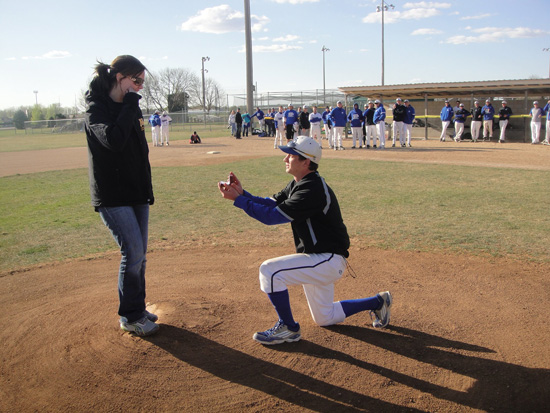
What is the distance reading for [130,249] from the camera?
12.7ft

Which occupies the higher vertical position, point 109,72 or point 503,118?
point 503,118

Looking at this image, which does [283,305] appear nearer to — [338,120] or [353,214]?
[353,214]

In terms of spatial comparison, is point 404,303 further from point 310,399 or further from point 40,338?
point 40,338

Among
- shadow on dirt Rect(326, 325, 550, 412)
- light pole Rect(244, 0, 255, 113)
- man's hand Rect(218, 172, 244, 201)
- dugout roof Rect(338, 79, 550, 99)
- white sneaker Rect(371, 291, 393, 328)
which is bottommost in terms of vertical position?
shadow on dirt Rect(326, 325, 550, 412)

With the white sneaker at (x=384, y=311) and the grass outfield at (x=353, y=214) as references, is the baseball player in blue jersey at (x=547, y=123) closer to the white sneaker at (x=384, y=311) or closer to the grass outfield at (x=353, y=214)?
the grass outfield at (x=353, y=214)

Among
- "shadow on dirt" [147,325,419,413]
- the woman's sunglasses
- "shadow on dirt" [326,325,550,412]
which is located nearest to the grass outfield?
"shadow on dirt" [326,325,550,412]

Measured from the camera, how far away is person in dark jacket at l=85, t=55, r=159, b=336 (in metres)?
3.61

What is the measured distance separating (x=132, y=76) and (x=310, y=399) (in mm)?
2841

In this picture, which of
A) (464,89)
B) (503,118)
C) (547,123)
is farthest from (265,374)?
(464,89)

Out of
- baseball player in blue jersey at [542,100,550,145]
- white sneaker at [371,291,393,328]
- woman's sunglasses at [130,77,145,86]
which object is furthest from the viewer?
baseball player in blue jersey at [542,100,550,145]

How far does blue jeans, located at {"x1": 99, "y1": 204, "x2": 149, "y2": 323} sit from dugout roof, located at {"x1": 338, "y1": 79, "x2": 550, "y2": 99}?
24.4 meters

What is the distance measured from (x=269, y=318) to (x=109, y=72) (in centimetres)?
261

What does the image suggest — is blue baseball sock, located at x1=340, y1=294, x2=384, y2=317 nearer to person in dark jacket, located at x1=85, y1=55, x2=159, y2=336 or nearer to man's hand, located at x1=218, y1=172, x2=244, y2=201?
man's hand, located at x1=218, y1=172, x2=244, y2=201

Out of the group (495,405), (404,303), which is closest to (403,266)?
(404,303)
